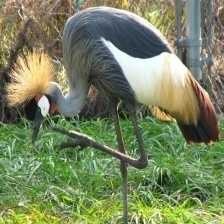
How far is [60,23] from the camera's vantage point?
6648mm

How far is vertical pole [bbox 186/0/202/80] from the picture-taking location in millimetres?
5609

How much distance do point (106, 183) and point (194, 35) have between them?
4.74ft

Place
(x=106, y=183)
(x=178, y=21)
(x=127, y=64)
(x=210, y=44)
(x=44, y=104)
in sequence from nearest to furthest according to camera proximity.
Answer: (x=127, y=64) < (x=44, y=104) < (x=106, y=183) < (x=178, y=21) < (x=210, y=44)

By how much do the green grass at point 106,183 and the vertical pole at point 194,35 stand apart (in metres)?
0.52

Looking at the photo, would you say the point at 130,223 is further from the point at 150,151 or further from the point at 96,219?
the point at 150,151

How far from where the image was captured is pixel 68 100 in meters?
4.08

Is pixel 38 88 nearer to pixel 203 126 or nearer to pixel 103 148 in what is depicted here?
pixel 103 148

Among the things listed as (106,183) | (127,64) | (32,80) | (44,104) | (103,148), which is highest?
(127,64)

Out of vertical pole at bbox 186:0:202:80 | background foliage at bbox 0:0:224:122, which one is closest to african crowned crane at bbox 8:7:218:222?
vertical pole at bbox 186:0:202:80

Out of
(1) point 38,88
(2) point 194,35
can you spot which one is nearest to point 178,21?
(2) point 194,35

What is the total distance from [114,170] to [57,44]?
181 centimetres

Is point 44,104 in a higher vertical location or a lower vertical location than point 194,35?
lower

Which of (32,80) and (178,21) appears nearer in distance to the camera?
(32,80)

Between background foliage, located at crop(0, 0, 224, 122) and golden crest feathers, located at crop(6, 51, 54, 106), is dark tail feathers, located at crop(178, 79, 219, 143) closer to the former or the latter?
golden crest feathers, located at crop(6, 51, 54, 106)
